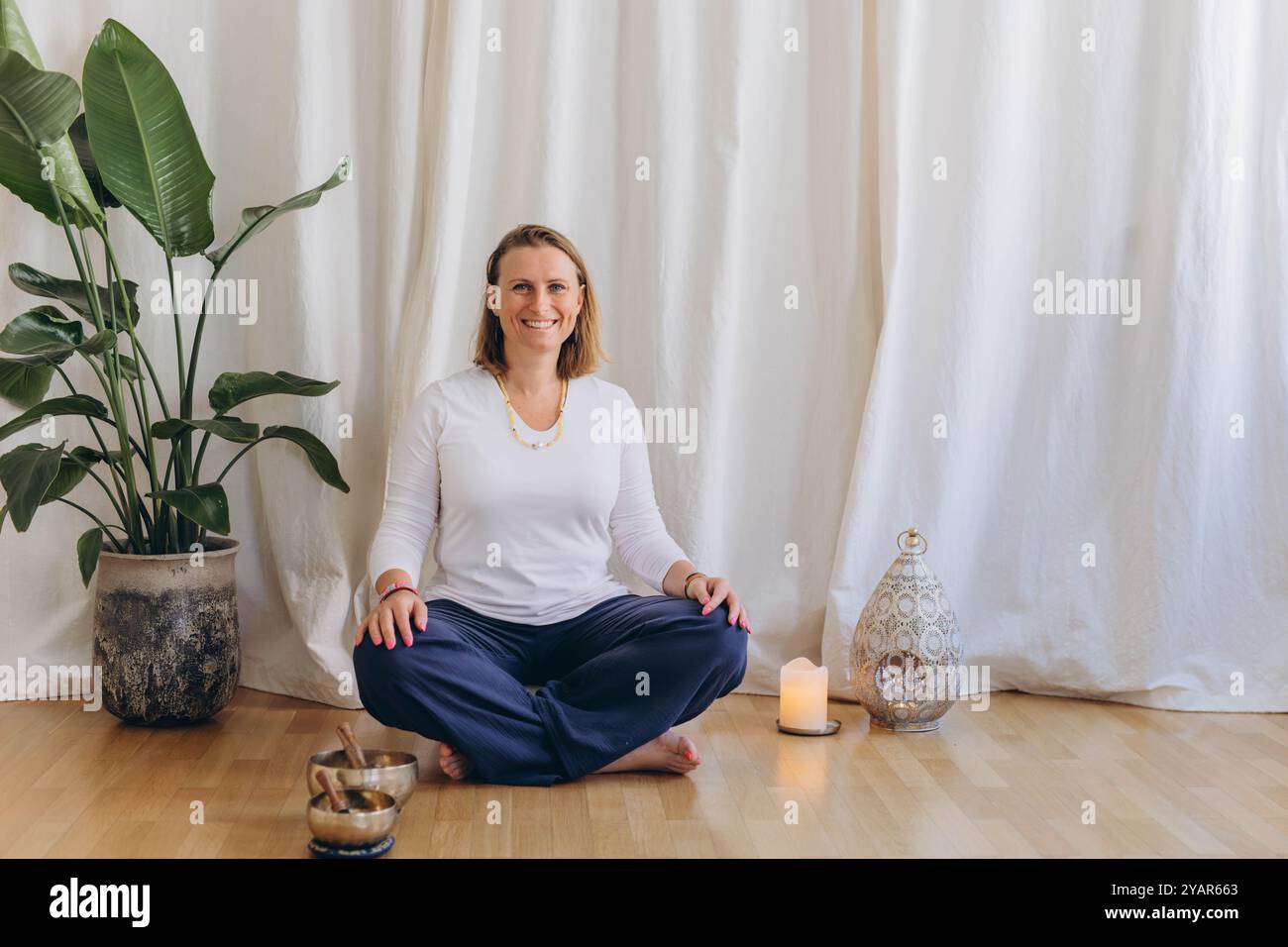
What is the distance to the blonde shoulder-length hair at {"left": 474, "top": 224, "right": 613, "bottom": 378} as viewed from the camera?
237cm

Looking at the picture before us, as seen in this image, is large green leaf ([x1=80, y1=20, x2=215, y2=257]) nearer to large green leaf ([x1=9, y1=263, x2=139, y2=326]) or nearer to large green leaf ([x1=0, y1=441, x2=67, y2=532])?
large green leaf ([x1=9, y1=263, x2=139, y2=326])

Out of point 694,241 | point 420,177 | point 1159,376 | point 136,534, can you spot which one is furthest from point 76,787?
point 1159,376

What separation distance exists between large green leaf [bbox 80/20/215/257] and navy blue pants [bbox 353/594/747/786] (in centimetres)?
92

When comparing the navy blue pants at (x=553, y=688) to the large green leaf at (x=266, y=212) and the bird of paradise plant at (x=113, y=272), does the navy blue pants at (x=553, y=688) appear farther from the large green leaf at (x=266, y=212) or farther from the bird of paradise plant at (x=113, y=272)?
the large green leaf at (x=266, y=212)

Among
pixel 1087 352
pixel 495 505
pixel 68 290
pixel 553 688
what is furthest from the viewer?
pixel 1087 352

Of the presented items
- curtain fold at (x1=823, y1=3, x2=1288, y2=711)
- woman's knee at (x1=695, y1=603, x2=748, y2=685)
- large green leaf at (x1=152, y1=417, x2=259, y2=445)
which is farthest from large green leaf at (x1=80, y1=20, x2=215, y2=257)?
curtain fold at (x1=823, y1=3, x2=1288, y2=711)

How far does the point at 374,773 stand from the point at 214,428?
814mm

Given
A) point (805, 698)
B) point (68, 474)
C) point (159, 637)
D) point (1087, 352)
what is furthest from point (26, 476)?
point (1087, 352)

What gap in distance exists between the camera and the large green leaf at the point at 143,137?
7.77 ft

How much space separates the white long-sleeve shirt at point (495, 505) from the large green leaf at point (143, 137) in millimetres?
606

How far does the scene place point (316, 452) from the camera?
102 inches

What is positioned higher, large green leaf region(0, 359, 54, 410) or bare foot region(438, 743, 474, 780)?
large green leaf region(0, 359, 54, 410)

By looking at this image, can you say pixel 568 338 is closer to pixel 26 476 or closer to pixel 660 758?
pixel 660 758

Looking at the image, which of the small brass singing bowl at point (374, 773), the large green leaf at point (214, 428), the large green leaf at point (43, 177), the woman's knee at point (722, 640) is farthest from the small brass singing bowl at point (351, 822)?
the large green leaf at point (43, 177)
